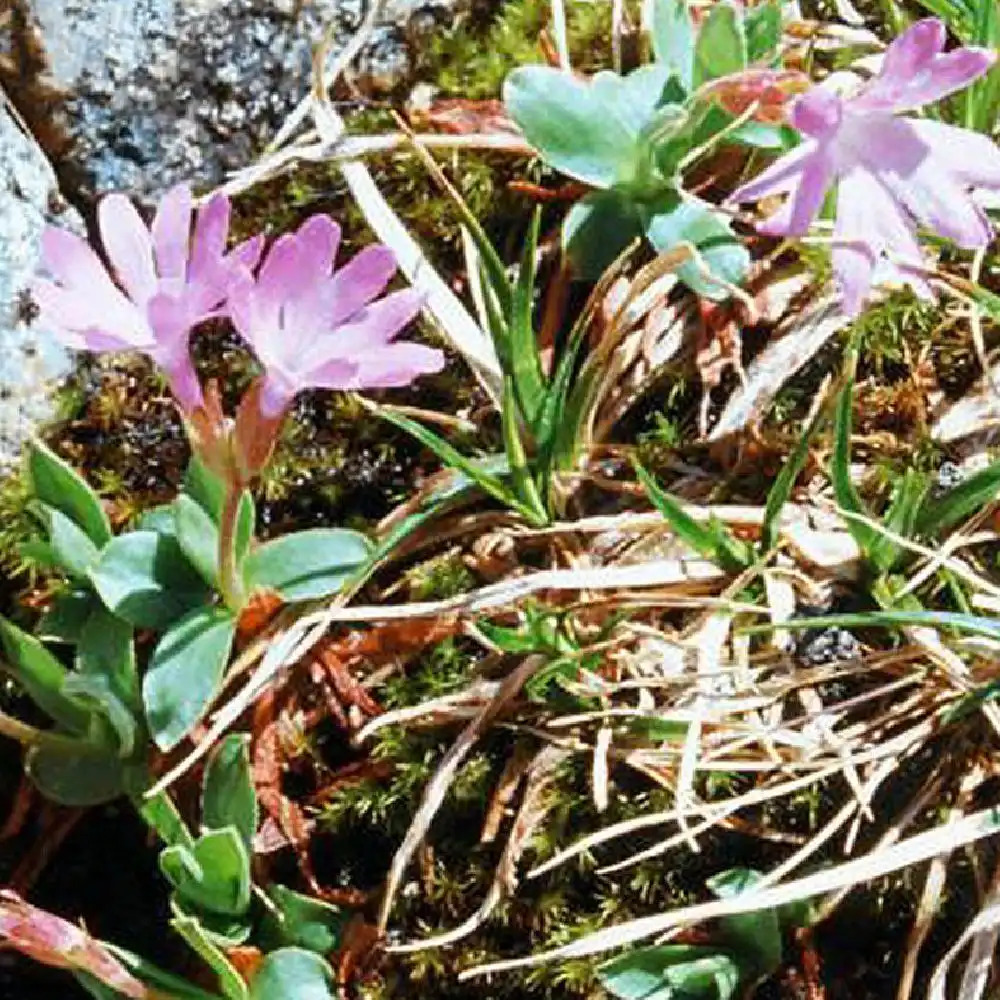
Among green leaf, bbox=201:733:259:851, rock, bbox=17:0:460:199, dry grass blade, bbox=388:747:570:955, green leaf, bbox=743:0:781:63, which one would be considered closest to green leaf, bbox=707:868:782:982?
dry grass blade, bbox=388:747:570:955

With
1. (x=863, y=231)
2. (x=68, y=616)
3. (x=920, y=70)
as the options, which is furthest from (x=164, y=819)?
(x=920, y=70)

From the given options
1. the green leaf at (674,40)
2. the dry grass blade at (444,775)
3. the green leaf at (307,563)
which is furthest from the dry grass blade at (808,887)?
the green leaf at (674,40)

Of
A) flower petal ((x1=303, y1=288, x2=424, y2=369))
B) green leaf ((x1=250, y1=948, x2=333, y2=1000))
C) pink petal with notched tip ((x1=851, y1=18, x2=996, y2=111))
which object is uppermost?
pink petal with notched tip ((x1=851, y1=18, x2=996, y2=111))

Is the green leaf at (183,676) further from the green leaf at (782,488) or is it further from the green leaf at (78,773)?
the green leaf at (782,488)

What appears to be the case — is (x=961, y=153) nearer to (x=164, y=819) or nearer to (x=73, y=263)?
(x=73, y=263)

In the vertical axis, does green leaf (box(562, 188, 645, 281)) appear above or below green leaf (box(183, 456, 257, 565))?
above

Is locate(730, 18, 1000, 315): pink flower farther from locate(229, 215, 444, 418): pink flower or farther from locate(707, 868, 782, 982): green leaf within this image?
locate(707, 868, 782, 982): green leaf
